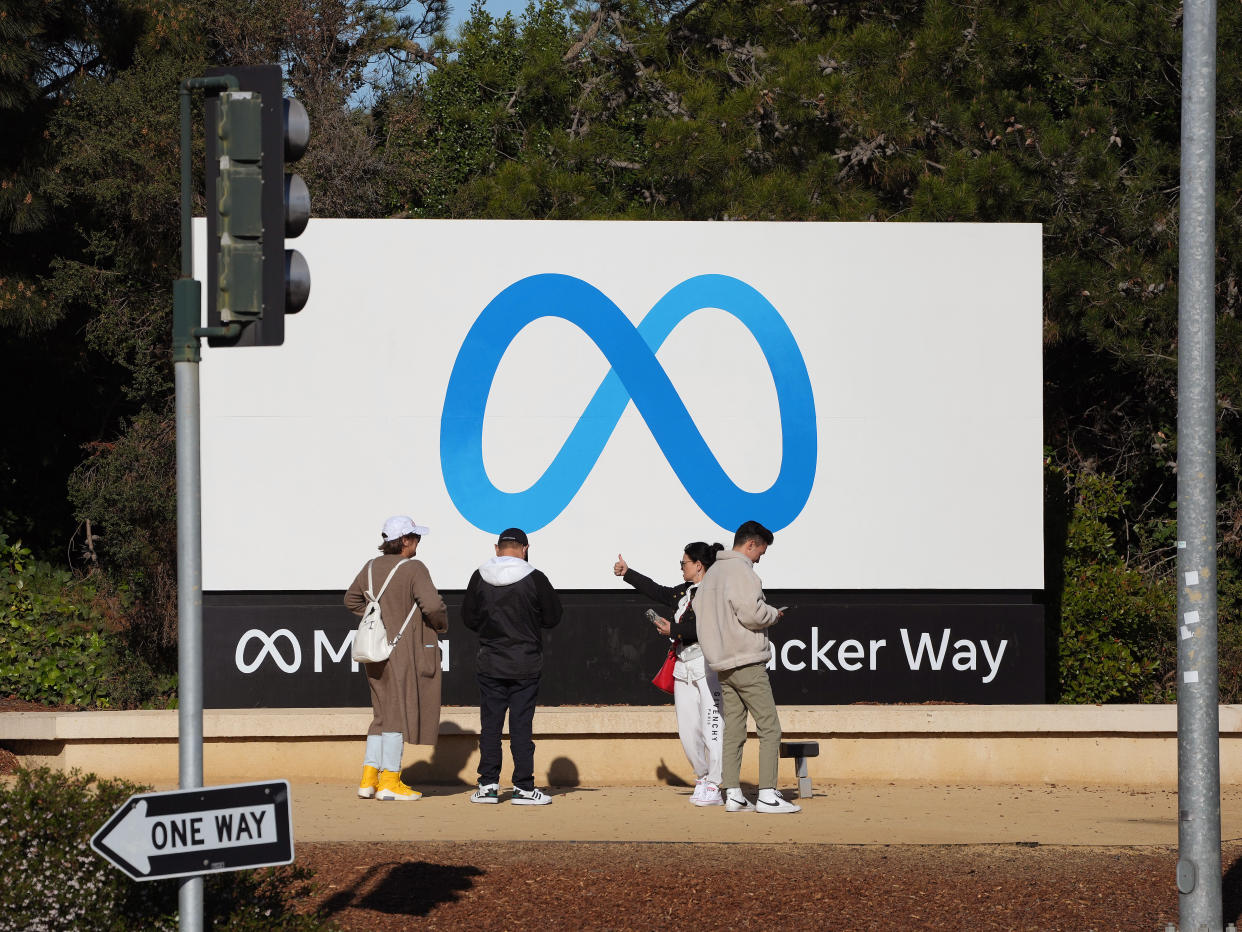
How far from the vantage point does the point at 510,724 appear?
973 cm

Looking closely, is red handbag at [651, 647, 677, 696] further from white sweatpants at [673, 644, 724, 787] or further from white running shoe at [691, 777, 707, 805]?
white running shoe at [691, 777, 707, 805]

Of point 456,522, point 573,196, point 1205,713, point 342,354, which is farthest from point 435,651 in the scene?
point 573,196

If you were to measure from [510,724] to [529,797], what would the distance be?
1.67 feet

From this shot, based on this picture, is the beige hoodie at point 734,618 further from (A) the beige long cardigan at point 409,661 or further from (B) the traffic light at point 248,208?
(B) the traffic light at point 248,208

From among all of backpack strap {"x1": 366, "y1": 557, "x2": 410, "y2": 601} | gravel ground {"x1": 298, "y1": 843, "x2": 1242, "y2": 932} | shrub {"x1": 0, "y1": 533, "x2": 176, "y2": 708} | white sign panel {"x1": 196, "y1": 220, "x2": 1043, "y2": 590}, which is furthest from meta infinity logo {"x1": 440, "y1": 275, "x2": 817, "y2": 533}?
shrub {"x1": 0, "y1": 533, "x2": 176, "y2": 708}

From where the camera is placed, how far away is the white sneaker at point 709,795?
985 centimetres

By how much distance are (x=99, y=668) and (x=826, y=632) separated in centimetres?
666

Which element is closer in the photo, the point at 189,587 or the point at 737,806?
the point at 189,587

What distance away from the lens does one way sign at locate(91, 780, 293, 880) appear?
4816 millimetres

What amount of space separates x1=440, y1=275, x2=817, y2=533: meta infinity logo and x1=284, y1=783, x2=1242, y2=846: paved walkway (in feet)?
7.22

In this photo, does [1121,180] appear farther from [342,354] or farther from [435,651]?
[435,651]

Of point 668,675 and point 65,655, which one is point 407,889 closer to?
point 668,675

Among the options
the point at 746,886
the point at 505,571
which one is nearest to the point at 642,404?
the point at 505,571

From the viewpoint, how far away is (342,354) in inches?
451
